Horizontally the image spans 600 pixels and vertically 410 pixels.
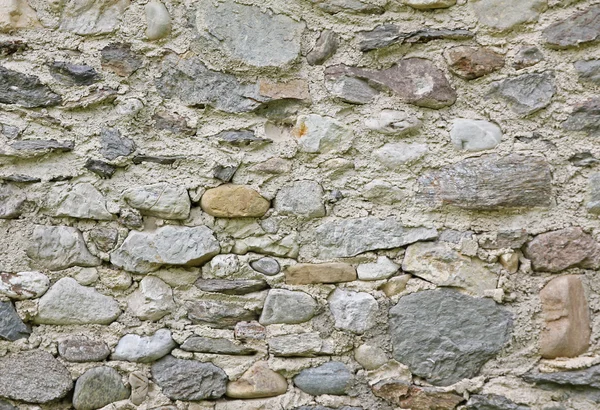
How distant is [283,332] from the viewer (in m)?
1.38

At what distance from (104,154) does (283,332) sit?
2.14ft

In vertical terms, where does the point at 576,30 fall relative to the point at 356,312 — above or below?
above

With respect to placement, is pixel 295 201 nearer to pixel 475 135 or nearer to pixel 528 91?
pixel 475 135

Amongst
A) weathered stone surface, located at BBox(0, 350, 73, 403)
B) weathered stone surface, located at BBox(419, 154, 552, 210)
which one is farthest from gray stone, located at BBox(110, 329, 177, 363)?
weathered stone surface, located at BBox(419, 154, 552, 210)

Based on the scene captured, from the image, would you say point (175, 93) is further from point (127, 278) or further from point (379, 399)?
point (379, 399)

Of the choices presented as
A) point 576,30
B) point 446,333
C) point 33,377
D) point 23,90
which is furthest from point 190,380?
point 576,30

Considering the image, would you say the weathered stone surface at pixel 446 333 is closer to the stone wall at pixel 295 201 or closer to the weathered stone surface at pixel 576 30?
the stone wall at pixel 295 201

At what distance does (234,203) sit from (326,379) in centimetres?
49

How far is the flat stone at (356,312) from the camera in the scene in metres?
1.35

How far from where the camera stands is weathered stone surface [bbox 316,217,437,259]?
1.37 metres

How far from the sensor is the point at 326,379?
1344mm

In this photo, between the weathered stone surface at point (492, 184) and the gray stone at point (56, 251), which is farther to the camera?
the gray stone at point (56, 251)

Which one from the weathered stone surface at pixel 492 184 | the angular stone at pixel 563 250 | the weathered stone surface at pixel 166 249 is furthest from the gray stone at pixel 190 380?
the angular stone at pixel 563 250

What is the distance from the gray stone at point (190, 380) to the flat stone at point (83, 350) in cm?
14
